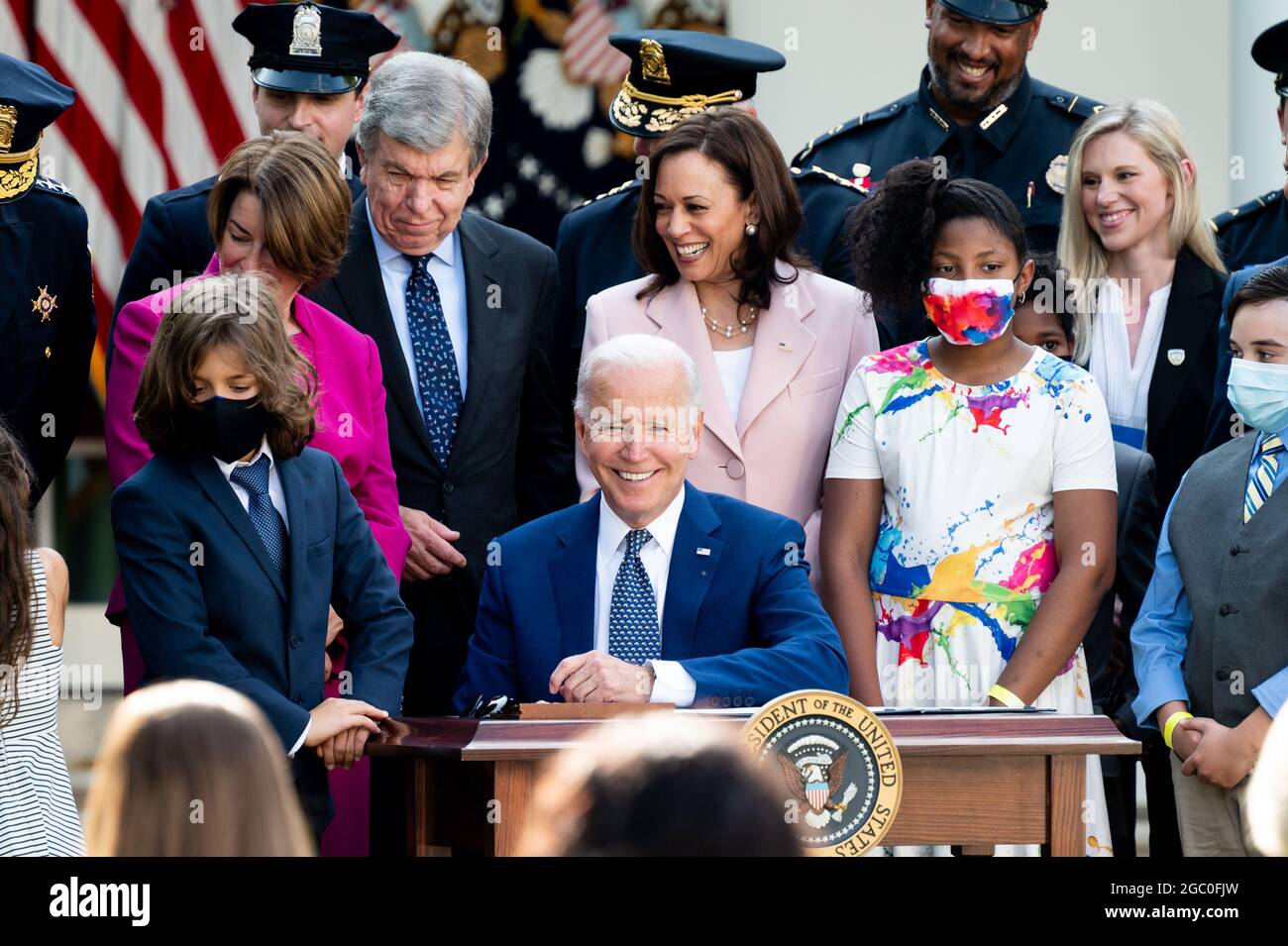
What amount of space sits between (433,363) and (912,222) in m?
1.18

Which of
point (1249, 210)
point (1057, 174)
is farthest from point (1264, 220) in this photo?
point (1057, 174)

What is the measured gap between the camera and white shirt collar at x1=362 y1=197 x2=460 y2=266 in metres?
4.84

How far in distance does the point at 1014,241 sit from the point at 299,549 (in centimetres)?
178

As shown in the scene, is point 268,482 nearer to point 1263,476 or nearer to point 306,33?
point 306,33

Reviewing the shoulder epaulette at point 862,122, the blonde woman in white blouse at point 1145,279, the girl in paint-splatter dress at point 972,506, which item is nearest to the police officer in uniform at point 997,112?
the shoulder epaulette at point 862,122

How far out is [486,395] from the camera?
477 cm

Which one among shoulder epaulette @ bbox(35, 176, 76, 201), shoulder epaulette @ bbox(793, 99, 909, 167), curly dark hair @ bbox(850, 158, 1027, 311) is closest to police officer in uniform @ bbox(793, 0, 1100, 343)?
shoulder epaulette @ bbox(793, 99, 909, 167)

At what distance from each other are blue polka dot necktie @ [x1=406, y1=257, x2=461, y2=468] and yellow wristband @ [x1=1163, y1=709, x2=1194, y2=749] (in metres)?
1.76

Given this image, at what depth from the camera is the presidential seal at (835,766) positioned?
3084 millimetres

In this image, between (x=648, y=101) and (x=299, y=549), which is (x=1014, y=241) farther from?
(x=299, y=549)

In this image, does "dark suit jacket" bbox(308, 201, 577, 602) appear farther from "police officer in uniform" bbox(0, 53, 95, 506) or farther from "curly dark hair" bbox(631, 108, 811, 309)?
"police officer in uniform" bbox(0, 53, 95, 506)

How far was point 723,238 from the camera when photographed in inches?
183

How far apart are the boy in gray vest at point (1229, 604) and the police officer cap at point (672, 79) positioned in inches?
62.1
